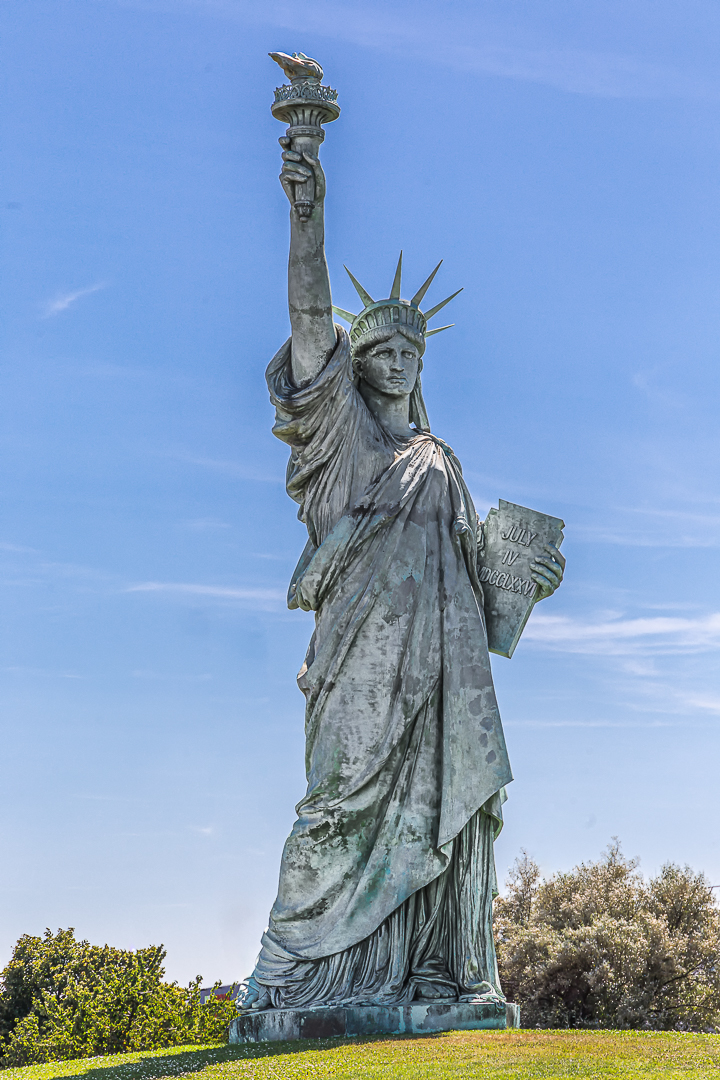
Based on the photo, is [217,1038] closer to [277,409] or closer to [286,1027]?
[286,1027]

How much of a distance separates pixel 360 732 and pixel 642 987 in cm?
685

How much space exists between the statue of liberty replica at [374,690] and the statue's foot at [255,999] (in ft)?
0.03

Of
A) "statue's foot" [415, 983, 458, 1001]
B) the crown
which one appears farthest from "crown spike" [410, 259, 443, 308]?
"statue's foot" [415, 983, 458, 1001]

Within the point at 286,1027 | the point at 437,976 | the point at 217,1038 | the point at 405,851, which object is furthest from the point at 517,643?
the point at 217,1038

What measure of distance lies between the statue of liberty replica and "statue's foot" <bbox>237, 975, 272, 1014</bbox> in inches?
0.4

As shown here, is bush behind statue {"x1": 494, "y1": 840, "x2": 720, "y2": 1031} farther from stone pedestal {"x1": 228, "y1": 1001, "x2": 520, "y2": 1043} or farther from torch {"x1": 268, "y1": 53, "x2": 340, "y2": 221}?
torch {"x1": 268, "y1": 53, "x2": 340, "y2": 221}

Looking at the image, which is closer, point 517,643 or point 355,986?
point 355,986

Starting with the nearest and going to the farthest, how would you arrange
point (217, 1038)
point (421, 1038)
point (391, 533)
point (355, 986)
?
point (421, 1038) → point (355, 986) → point (391, 533) → point (217, 1038)

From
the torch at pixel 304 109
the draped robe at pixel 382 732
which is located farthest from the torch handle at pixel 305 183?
the draped robe at pixel 382 732

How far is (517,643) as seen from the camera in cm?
1098

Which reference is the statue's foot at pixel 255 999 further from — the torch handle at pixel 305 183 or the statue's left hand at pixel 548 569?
the torch handle at pixel 305 183

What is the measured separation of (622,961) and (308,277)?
29.1 ft

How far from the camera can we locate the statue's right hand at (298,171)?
10.2 m

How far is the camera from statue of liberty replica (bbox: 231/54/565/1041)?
32.0 ft
